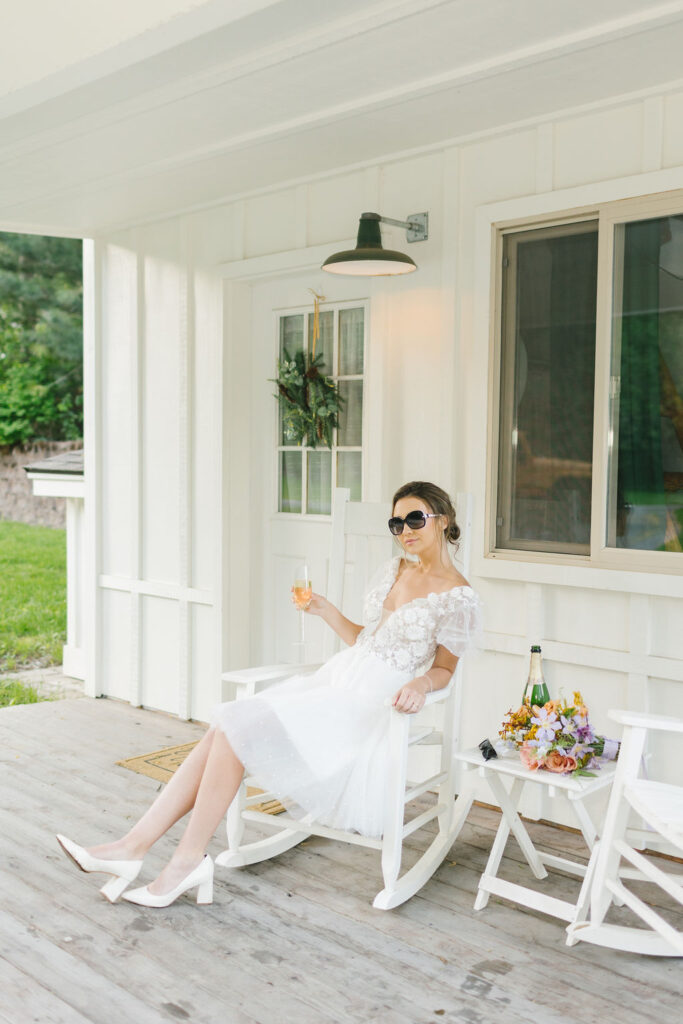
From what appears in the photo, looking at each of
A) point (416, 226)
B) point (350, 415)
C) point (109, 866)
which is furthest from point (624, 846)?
point (416, 226)

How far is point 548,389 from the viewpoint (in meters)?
3.68

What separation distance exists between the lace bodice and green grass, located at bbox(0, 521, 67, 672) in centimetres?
478

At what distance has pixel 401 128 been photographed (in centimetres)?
370

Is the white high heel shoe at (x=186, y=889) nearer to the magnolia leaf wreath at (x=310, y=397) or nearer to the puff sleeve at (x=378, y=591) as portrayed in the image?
the puff sleeve at (x=378, y=591)

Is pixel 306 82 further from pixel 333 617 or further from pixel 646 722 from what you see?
pixel 646 722

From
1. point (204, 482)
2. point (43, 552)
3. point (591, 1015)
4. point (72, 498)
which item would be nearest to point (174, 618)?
point (204, 482)

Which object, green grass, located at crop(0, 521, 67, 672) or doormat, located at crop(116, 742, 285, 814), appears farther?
green grass, located at crop(0, 521, 67, 672)

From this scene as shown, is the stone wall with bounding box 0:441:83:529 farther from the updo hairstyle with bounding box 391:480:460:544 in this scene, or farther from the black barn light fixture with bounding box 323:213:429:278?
the updo hairstyle with bounding box 391:480:460:544

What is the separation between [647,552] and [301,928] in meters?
1.68

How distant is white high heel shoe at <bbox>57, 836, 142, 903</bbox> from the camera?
9.31ft

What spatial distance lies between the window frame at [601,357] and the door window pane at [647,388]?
0.03 m

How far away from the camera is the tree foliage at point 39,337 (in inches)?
443

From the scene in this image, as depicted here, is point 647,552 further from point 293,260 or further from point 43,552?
point 43,552

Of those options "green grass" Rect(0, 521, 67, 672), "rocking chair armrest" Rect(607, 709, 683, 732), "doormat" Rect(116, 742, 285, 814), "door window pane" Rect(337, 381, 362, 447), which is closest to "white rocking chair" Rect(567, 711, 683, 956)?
"rocking chair armrest" Rect(607, 709, 683, 732)
